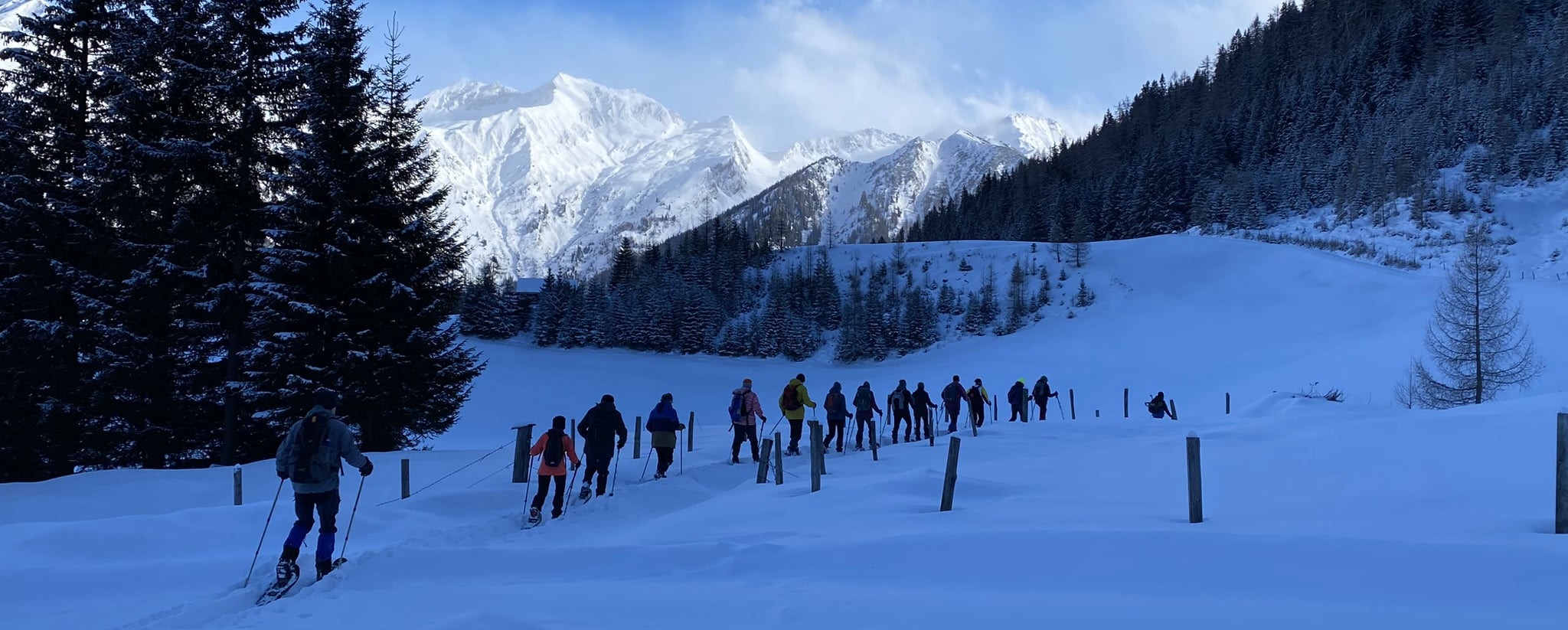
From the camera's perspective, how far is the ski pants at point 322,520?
7219 mm

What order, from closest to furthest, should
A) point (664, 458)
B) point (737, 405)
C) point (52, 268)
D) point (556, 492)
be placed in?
point (556, 492)
point (664, 458)
point (737, 405)
point (52, 268)

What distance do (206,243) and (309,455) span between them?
48.3 feet

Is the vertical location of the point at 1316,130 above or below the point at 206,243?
above

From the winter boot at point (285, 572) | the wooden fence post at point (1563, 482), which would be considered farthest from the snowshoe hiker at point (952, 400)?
the winter boot at point (285, 572)

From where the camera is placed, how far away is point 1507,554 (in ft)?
16.7

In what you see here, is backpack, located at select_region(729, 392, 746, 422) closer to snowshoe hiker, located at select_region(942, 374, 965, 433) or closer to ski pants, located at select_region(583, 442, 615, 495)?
ski pants, located at select_region(583, 442, 615, 495)

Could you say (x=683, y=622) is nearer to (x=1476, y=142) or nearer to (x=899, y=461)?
(x=899, y=461)

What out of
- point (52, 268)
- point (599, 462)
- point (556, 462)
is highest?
point (52, 268)

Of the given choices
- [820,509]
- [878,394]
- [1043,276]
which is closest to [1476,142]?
[1043,276]

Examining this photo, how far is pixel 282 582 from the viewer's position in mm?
6723

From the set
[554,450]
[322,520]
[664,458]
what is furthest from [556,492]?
[322,520]

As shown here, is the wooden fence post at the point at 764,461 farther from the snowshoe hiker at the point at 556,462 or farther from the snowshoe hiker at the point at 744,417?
the snowshoe hiker at the point at 556,462

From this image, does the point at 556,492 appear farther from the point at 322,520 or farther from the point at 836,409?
the point at 836,409

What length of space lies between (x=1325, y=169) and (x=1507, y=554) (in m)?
92.5
